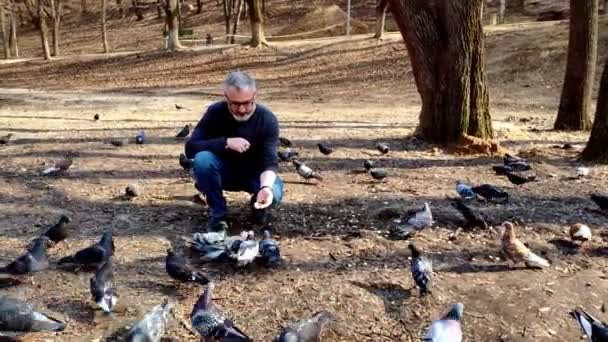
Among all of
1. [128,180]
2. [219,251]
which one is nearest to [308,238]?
[219,251]

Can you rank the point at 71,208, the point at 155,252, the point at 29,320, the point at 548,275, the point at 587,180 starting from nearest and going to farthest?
the point at 29,320
the point at 548,275
the point at 155,252
the point at 71,208
the point at 587,180

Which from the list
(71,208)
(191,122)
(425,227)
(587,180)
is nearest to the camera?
(425,227)

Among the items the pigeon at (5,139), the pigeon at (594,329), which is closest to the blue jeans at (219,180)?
the pigeon at (594,329)

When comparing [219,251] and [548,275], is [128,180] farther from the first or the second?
[548,275]

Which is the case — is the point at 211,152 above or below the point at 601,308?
above

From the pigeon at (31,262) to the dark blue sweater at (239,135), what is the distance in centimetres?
141

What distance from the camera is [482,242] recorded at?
5.52 metres

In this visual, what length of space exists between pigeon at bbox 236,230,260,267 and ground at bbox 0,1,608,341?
118mm

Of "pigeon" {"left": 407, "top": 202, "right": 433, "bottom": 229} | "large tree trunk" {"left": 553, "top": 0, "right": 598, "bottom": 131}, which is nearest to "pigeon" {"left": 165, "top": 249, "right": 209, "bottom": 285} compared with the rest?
"pigeon" {"left": 407, "top": 202, "right": 433, "bottom": 229}

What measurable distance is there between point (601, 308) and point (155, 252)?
11.2 feet

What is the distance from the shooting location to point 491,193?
6.55 metres

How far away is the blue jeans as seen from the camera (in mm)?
5453

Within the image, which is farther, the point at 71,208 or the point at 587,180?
the point at 587,180

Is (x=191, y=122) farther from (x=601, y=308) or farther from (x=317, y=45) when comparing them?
(x=317, y=45)
